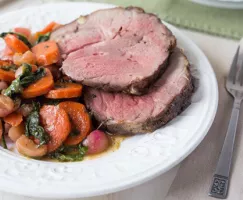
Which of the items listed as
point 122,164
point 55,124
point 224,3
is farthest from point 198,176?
point 224,3

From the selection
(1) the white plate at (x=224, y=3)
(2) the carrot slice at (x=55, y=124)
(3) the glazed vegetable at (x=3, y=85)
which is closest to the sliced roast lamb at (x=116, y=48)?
(2) the carrot slice at (x=55, y=124)

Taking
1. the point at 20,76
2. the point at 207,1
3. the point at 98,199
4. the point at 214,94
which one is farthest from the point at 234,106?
the point at 20,76

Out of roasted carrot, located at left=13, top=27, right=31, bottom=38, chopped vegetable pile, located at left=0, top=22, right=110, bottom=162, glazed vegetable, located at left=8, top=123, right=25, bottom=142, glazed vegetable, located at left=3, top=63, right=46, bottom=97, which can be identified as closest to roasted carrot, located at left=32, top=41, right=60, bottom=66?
chopped vegetable pile, located at left=0, top=22, right=110, bottom=162

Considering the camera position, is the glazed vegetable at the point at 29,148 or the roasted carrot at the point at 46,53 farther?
the roasted carrot at the point at 46,53

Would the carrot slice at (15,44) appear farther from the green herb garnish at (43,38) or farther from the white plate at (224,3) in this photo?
the white plate at (224,3)

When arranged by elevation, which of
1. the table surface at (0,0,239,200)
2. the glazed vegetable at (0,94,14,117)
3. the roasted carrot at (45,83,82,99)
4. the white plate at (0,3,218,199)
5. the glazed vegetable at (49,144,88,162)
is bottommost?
the table surface at (0,0,239,200)

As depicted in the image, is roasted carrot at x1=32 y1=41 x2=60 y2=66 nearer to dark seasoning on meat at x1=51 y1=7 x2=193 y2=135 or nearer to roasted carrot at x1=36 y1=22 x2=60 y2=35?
dark seasoning on meat at x1=51 y1=7 x2=193 y2=135

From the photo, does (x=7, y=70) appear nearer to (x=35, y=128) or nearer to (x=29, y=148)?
(x=35, y=128)
